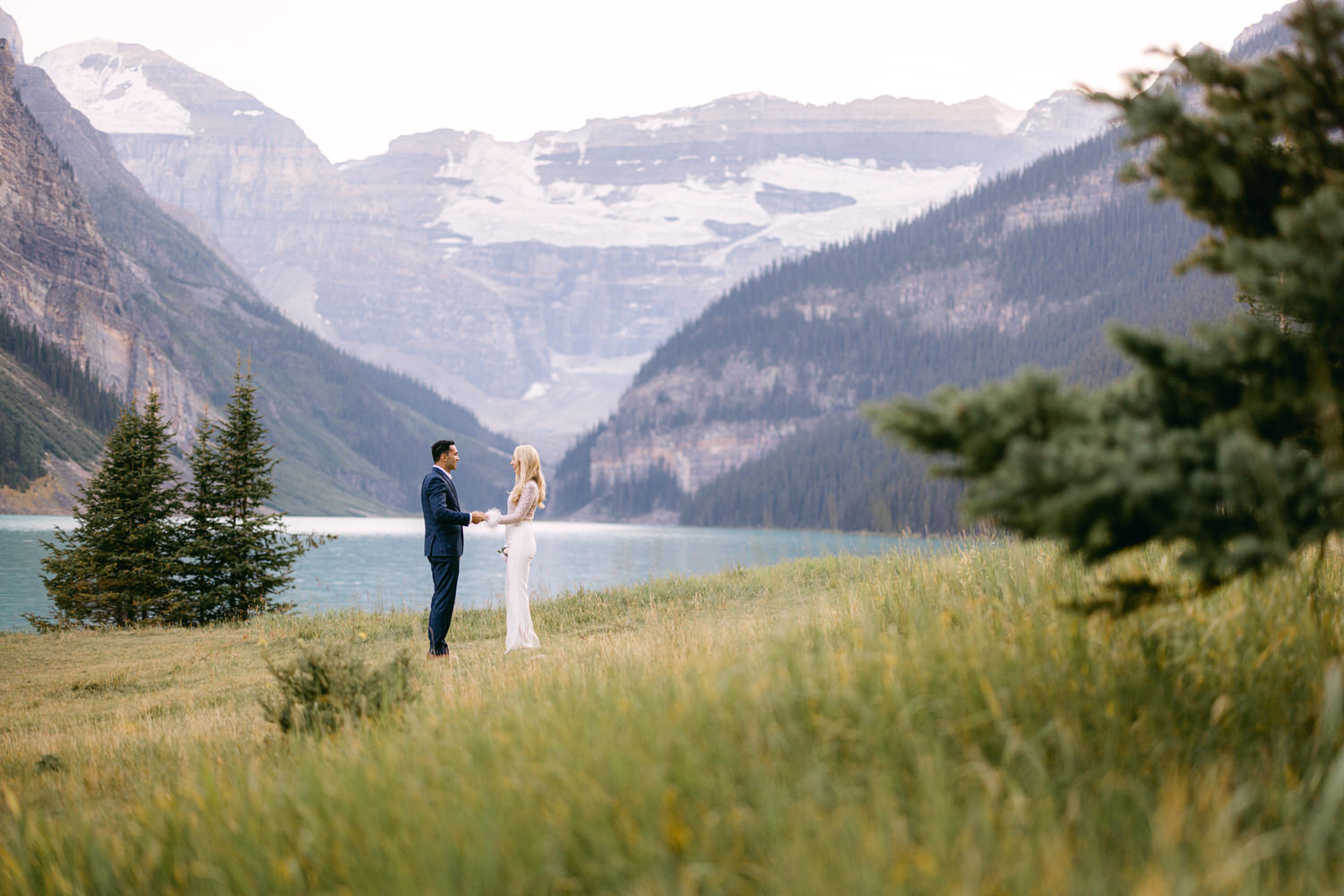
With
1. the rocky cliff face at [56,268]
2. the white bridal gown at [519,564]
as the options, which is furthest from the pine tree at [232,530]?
the rocky cliff face at [56,268]

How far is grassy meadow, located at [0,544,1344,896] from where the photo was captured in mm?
3061

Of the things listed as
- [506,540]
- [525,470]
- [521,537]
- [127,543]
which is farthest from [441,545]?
[127,543]

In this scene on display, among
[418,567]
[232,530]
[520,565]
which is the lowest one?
[418,567]

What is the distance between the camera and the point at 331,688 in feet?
24.0

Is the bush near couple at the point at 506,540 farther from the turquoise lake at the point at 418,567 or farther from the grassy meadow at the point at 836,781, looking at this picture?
the grassy meadow at the point at 836,781

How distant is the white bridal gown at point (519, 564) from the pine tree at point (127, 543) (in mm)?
14724

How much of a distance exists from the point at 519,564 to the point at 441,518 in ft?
4.02

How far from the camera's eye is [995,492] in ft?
10.9

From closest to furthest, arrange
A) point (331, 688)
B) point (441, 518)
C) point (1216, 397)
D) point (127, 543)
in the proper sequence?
point (1216, 397)
point (331, 688)
point (441, 518)
point (127, 543)

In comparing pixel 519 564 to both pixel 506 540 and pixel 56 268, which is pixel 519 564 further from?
pixel 56 268

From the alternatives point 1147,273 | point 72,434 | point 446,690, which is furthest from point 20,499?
point 1147,273

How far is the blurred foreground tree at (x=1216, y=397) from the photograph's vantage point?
125 inches

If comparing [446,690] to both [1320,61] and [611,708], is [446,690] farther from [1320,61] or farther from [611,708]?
[1320,61]

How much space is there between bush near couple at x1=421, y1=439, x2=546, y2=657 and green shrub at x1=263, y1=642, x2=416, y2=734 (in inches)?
183
